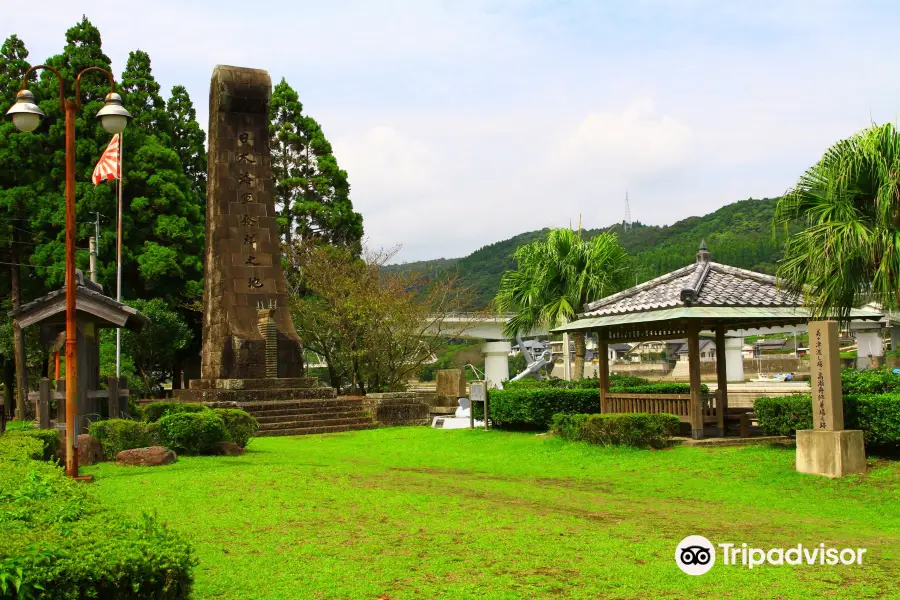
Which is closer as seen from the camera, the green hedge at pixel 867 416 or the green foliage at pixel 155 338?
the green hedge at pixel 867 416

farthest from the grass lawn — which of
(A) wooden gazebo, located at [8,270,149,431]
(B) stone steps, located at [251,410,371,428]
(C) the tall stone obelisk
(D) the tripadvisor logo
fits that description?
(C) the tall stone obelisk

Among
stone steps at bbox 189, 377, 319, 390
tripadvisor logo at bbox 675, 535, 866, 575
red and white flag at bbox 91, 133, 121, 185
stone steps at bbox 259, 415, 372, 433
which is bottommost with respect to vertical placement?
stone steps at bbox 259, 415, 372, 433

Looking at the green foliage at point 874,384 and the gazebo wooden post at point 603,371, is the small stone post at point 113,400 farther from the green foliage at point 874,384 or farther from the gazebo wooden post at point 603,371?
the green foliage at point 874,384

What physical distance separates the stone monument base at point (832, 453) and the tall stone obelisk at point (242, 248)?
1640 centimetres

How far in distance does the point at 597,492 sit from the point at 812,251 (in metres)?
Answer: 4.67

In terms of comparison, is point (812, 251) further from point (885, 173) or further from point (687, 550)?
point (687, 550)

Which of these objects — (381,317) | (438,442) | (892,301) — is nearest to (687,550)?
(892,301)

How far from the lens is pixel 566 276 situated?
2611cm

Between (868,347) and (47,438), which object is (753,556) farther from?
(868,347)

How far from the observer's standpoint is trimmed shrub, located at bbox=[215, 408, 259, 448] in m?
14.5

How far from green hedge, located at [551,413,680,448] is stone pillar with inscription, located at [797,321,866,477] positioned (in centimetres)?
269

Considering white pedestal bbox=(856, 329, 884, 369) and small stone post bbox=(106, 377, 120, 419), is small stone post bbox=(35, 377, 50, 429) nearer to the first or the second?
small stone post bbox=(106, 377, 120, 419)

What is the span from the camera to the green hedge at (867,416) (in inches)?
443

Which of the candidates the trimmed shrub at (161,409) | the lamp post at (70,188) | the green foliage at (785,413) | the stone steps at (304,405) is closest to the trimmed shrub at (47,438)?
the lamp post at (70,188)
